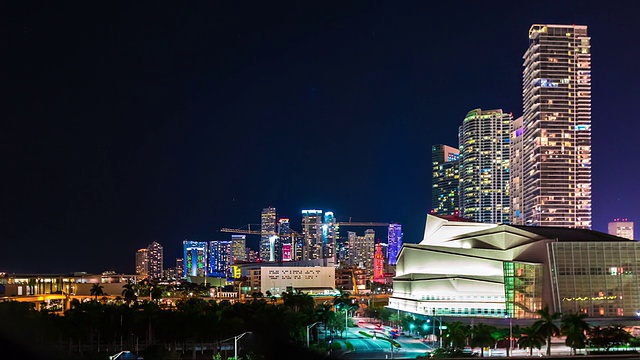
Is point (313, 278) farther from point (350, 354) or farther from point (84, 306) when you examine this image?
point (350, 354)

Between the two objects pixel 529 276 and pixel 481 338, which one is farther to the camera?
pixel 529 276

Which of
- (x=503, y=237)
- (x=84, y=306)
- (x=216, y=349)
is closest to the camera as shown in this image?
(x=216, y=349)

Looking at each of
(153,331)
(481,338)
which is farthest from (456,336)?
(153,331)

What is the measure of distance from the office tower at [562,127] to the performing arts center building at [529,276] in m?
78.2

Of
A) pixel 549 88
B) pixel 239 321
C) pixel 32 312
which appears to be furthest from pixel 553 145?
pixel 32 312

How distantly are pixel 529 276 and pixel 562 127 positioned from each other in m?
94.4

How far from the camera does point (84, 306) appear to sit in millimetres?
88188

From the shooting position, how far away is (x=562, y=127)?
580ft

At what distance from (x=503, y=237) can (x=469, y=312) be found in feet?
37.8

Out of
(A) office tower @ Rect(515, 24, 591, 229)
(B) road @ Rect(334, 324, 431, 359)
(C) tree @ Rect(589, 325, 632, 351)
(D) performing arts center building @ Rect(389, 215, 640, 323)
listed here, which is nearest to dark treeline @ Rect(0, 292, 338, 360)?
(B) road @ Rect(334, 324, 431, 359)

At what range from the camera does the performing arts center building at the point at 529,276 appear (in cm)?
8988

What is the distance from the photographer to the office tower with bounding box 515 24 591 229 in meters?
176

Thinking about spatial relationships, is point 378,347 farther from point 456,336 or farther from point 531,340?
point 531,340

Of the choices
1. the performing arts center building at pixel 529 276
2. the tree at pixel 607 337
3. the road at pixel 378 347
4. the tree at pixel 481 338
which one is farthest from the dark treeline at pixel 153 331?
the tree at pixel 607 337
